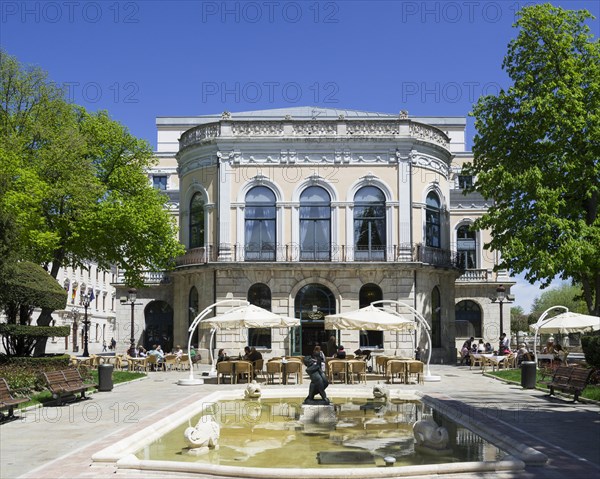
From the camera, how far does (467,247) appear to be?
48.6 metres

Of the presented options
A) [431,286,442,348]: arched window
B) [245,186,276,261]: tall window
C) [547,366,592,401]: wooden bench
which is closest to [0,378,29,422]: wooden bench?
[547,366,592,401]: wooden bench

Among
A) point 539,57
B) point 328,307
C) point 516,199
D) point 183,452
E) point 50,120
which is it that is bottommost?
point 183,452

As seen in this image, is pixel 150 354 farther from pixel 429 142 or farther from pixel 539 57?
pixel 539 57

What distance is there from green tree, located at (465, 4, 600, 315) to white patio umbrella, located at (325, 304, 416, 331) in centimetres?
538

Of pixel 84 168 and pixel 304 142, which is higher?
pixel 304 142

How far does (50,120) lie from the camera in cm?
3078

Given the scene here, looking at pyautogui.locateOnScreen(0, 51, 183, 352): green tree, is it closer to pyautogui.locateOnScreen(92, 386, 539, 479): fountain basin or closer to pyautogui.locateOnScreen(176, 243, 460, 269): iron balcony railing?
pyautogui.locateOnScreen(176, 243, 460, 269): iron balcony railing

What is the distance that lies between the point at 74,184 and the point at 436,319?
1885 cm

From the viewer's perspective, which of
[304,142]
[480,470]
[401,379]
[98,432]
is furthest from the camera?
[304,142]

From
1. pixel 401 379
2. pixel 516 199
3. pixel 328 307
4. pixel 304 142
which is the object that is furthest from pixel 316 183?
pixel 401 379

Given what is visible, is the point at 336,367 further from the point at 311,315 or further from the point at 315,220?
the point at 315,220

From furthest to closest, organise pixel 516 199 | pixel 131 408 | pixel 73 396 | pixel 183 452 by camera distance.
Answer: pixel 516 199, pixel 73 396, pixel 131 408, pixel 183 452

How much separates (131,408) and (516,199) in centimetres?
1828

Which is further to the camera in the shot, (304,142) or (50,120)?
(304,142)
